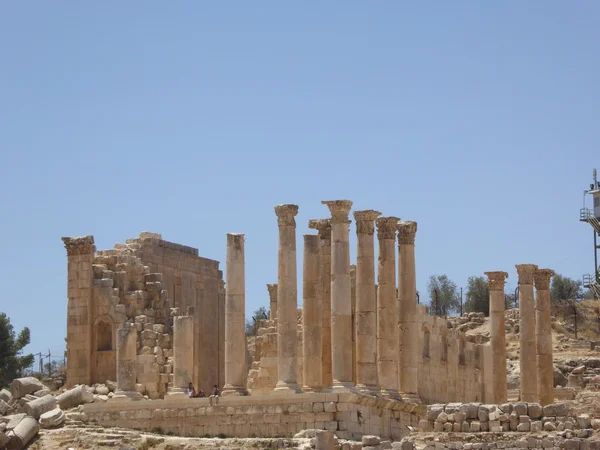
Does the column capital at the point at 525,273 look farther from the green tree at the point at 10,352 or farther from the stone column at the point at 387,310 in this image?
the green tree at the point at 10,352

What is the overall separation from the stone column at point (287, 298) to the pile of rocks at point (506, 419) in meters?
6.16

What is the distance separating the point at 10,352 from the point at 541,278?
27861 millimetres

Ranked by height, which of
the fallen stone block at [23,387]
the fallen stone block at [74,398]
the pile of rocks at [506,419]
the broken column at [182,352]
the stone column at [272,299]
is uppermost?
the stone column at [272,299]

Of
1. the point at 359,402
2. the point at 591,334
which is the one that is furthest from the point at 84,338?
the point at 591,334

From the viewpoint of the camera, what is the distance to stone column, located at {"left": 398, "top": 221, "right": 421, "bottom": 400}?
184ft

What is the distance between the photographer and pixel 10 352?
Result: 3024 inches

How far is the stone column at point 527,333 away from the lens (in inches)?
2381

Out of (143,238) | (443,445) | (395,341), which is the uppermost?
(143,238)

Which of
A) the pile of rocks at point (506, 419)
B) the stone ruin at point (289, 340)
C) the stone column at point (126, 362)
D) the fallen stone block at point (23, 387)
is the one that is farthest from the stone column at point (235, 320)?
the pile of rocks at point (506, 419)

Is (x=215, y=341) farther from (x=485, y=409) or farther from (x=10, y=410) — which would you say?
(x=485, y=409)

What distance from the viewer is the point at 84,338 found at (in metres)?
59.7

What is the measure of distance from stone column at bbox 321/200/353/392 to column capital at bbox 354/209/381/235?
78 centimetres

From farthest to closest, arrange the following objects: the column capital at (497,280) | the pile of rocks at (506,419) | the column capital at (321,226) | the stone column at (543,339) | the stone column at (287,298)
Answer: the column capital at (497,280) → the stone column at (543,339) → the column capital at (321,226) → the stone column at (287,298) → the pile of rocks at (506,419)

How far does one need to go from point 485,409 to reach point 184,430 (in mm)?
10447
